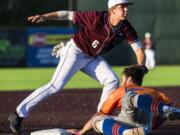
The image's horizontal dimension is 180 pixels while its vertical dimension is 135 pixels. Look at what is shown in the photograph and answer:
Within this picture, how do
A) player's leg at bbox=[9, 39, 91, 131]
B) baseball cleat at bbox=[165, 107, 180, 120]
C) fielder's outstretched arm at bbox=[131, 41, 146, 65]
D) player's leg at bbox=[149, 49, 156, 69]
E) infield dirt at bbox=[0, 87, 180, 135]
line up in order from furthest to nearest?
player's leg at bbox=[149, 49, 156, 69] < infield dirt at bbox=[0, 87, 180, 135] < player's leg at bbox=[9, 39, 91, 131] < fielder's outstretched arm at bbox=[131, 41, 146, 65] < baseball cleat at bbox=[165, 107, 180, 120]

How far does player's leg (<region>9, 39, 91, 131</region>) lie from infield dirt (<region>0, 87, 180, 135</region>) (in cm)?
28

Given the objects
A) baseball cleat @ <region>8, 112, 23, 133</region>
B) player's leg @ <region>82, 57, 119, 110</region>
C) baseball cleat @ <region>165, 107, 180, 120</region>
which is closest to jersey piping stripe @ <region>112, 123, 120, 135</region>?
baseball cleat @ <region>165, 107, 180, 120</region>

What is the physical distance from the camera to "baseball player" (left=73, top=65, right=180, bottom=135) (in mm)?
7734

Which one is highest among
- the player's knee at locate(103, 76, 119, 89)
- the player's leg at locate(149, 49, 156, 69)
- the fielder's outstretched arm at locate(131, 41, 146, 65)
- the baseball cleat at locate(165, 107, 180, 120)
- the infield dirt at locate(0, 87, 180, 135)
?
the fielder's outstretched arm at locate(131, 41, 146, 65)

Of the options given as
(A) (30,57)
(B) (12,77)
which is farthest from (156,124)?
(A) (30,57)

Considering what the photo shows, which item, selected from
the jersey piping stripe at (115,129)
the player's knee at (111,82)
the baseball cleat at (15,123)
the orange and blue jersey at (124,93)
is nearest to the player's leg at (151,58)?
the player's knee at (111,82)

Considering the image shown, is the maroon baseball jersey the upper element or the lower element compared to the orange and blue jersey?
upper

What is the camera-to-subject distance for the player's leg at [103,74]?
968cm

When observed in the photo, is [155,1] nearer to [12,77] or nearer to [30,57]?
[30,57]

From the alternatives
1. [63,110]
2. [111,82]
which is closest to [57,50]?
[111,82]

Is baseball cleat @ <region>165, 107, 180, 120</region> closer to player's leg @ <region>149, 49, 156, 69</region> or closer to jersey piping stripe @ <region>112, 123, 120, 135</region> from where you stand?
jersey piping stripe @ <region>112, 123, 120, 135</region>

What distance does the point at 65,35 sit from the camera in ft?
102

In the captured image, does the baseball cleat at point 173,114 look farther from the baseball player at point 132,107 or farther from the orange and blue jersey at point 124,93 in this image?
the orange and blue jersey at point 124,93

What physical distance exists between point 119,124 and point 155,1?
2474 cm
